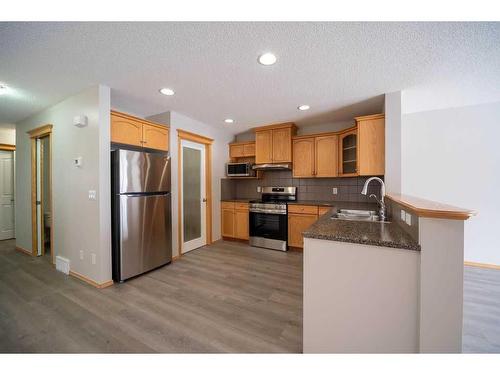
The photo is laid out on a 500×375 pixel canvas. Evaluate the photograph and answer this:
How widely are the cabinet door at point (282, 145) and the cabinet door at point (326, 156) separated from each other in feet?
1.65

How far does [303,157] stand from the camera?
3.67 meters

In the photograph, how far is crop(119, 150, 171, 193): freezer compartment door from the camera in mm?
2277

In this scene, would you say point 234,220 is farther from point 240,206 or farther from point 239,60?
point 239,60

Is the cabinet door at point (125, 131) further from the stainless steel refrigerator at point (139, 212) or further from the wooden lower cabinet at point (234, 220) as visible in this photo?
the wooden lower cabinet at point (234, 220)

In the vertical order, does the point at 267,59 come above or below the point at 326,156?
above

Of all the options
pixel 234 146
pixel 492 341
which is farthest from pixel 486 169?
pixel 234 146

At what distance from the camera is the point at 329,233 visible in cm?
123

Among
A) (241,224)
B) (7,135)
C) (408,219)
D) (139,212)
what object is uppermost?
(7,135)

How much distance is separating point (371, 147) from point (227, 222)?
297cm

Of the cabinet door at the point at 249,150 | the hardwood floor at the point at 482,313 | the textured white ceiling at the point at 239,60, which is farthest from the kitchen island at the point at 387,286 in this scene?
the cabinet door at the point at 249,150

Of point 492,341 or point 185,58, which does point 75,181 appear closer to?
point 185,58

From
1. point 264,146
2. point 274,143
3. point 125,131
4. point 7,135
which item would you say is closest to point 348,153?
point 274,143

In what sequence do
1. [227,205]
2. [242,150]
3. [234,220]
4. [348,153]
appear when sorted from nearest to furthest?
[348,153] → [234,220] → [227,205] → [242,150]

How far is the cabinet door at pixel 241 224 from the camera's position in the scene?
155 inches
